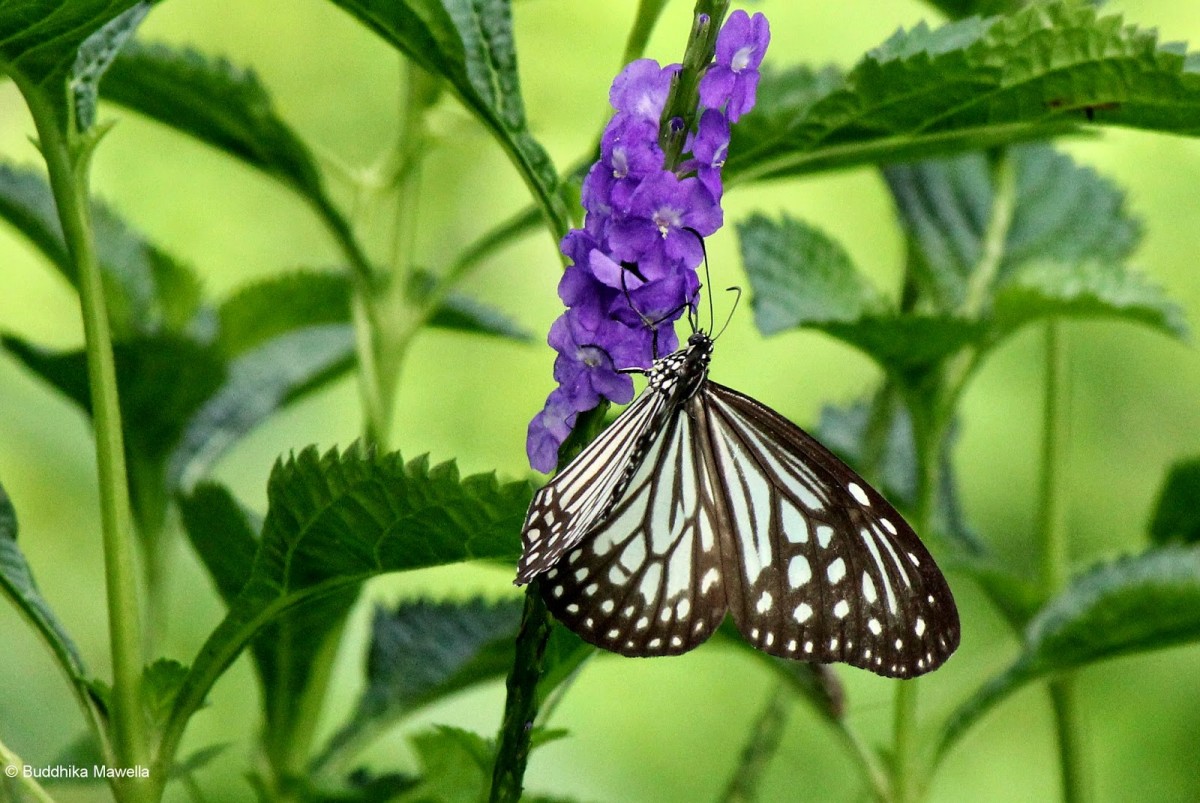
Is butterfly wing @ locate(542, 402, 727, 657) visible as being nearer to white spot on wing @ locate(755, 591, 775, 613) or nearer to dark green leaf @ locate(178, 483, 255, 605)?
white spot on wing @ locate(755, 591, 775, 613)

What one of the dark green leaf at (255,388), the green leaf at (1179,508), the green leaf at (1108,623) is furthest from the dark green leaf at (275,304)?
the green leaf at (1179,508)

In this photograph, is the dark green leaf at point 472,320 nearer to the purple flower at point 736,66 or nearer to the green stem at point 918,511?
the green stem at point 918,511

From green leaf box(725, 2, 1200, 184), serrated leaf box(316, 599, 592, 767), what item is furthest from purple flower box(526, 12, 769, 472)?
serrated leaf box(316, 599, 592, 767)

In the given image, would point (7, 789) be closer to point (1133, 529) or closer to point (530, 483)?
point (530, 483)

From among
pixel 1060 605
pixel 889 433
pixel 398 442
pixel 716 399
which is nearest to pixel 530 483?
pixel 716 399

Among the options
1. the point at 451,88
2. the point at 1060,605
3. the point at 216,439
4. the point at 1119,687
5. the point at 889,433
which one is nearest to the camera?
the point at 451,88

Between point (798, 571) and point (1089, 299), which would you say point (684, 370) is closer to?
point (798, 571)
